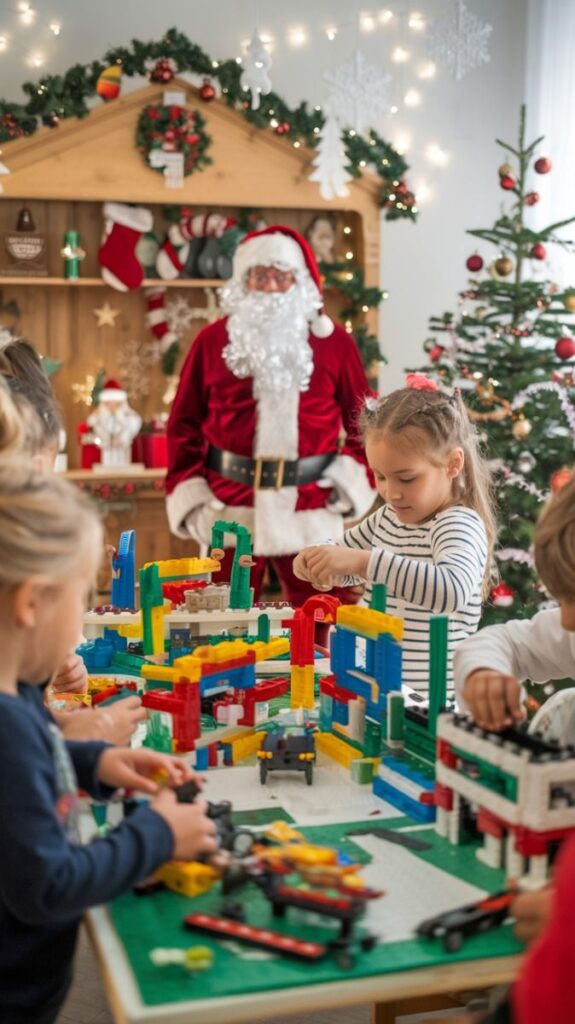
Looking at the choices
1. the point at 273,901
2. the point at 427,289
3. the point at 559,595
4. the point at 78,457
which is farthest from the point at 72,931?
the point at 427,289

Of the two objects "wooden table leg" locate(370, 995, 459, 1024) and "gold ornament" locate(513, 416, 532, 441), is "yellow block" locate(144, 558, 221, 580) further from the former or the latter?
"gold ornament" locate(513, 416, 532, 441)

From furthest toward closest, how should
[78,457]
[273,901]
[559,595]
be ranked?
[78,457] < [559,595] < [273,901]

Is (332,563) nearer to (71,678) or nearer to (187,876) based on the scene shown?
(71,678)

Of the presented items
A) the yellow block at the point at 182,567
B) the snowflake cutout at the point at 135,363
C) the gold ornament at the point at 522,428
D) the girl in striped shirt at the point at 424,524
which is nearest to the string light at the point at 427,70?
the snowflake cutout at the point at 135,363

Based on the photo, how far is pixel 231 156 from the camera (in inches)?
180

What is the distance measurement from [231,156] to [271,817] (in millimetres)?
3656

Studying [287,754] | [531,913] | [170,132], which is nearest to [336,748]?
[287,754]

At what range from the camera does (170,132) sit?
4430 mm

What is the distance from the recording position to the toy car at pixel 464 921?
3.45 ft

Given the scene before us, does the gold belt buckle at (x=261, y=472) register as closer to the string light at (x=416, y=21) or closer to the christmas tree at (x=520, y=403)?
the christmas tree at (x=520, y=403)

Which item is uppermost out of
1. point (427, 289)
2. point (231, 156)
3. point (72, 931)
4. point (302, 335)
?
point (231, 156)

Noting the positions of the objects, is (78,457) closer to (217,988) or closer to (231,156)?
(231,156)

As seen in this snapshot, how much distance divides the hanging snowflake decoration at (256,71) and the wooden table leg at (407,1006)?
350cm

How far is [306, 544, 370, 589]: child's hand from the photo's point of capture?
189cm
